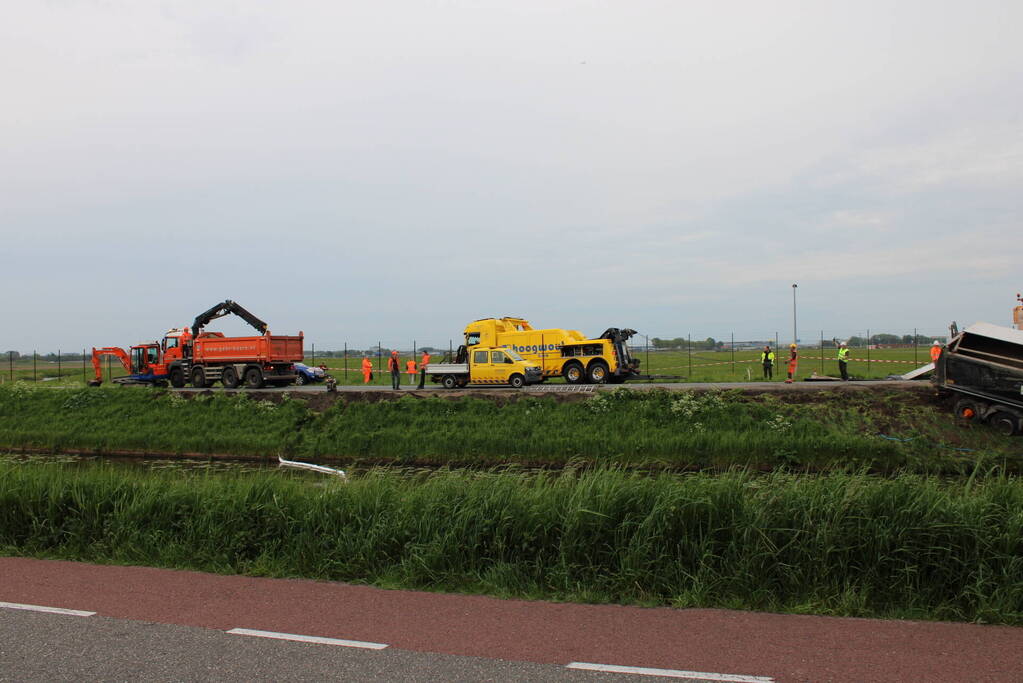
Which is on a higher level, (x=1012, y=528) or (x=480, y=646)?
(x=1012, y=528)

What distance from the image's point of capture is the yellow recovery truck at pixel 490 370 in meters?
33.1

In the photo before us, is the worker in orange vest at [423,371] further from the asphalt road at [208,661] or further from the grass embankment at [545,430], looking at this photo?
the asphalt road at [208,661]

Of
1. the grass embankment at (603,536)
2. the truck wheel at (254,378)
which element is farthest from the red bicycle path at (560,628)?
the truck wheel at (254,378)

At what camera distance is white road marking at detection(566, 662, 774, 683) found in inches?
202

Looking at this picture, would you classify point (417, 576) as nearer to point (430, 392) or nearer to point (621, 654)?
point (621, 654)

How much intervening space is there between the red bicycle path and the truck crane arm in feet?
106

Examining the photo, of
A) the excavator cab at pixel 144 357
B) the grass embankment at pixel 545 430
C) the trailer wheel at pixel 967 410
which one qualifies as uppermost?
the excavator cab at pixel 144 357

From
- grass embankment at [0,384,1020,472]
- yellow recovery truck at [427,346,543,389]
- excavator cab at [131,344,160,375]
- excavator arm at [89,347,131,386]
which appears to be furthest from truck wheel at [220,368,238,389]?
yellow recovery truck at [427,346,543,389]

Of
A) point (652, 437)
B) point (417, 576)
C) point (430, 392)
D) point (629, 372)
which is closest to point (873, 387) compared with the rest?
point (652, 437)

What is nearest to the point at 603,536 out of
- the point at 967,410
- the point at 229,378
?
the point at 967,410

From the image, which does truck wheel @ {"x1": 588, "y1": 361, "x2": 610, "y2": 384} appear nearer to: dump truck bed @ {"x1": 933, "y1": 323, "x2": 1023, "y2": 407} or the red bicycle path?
dump truck bed @ {"x1": 933, "y1": 323, "x2": 1023, "y2": 407}

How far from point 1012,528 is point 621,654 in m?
4.16

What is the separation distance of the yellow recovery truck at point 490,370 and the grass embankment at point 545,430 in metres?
4.75

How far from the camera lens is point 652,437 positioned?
23.8 metres
